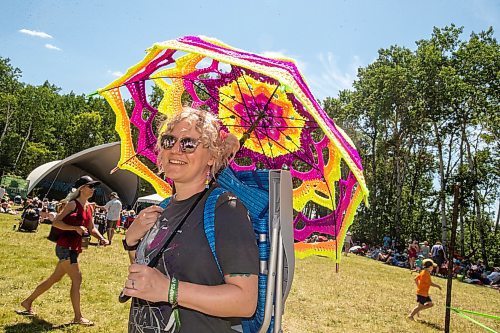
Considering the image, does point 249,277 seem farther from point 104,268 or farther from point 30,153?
point 30,153

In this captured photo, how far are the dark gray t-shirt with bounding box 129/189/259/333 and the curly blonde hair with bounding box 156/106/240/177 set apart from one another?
0.83 ft

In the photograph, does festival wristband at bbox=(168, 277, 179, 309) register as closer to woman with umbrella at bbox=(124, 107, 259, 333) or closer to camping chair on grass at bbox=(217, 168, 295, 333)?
woman with umbrella at bbox=(124, 107, 259, 333)

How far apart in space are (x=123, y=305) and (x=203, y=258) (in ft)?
18.6

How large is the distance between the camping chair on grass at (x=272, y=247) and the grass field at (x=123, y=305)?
4.26m

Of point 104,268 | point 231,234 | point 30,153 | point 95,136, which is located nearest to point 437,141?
point 104,268

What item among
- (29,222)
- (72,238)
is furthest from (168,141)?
(29,222)

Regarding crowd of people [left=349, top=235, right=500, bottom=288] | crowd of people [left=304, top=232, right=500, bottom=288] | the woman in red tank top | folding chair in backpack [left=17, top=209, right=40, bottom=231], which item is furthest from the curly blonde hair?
crowd of people [left=349, top=235, right=500, bottom=288]

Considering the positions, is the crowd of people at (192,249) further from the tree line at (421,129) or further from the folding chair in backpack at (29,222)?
the tree line at (421,129)

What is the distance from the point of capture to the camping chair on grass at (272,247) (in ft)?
5.88

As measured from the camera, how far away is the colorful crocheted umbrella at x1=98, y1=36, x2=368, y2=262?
3.04 meters

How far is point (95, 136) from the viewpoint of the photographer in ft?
173

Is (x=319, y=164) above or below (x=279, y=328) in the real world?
above

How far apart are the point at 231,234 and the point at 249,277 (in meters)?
0.17

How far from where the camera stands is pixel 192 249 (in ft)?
5.38
